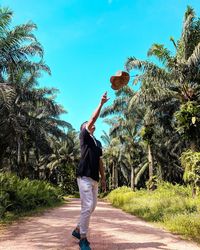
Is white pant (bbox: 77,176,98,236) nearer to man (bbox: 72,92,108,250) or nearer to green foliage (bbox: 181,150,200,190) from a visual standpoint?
man (bbox: 72,92,108,250)

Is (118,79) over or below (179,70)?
below

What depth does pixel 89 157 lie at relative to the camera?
18.2ft

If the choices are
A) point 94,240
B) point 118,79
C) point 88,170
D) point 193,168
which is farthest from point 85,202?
point 193,168

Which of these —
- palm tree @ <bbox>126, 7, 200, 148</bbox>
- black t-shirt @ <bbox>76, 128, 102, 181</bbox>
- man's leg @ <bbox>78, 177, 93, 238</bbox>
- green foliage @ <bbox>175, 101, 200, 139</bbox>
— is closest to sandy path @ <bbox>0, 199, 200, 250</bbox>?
man's leg @ <bbox>78, 177, 93, 238</bbox>

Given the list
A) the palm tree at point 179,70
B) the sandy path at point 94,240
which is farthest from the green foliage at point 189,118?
the sandy path at point 94,240

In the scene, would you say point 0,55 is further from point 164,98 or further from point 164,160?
point 164,160

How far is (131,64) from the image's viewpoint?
68.4ft

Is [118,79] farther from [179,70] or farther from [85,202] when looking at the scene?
[179,70]

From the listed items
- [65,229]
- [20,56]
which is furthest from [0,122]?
[65,229]

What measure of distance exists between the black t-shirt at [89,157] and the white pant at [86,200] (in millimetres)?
90

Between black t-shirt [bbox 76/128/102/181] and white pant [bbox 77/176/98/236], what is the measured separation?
3.6 inches

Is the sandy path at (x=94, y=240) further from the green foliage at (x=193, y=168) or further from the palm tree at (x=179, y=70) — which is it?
the palm tree at (x=179, y=70)

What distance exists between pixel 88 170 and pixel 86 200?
45cm

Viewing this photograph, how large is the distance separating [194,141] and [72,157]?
32.8 m
